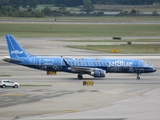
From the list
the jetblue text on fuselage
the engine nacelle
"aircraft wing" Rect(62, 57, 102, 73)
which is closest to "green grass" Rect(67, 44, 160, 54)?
the jetblue text on fuselage

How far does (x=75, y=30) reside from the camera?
553ft

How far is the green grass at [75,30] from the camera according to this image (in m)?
157

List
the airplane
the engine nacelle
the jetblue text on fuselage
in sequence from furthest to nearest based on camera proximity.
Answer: the jetblue text on fuselage
the airplane
the engine nacelle

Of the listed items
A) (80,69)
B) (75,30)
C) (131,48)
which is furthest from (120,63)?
(75,30)

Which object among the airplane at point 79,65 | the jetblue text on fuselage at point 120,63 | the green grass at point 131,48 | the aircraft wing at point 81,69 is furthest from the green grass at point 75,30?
the jetblue text on fuselage at point 120,63

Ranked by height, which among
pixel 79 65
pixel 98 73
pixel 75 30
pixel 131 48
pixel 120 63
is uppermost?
pixel 120 63

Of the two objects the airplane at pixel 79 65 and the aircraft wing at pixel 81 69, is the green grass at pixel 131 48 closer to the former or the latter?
the airplane at pixel 79 65

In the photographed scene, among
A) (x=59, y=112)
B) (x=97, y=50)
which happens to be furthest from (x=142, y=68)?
(x=97, y=50)

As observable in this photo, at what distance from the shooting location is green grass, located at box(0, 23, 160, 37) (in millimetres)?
156625

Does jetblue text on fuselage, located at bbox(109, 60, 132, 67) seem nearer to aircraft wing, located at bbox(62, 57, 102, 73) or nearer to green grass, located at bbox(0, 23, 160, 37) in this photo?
aircraft wing, located at bbox(62, 57, 102, 73)

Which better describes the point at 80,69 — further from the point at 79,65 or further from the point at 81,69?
the point at 79,65

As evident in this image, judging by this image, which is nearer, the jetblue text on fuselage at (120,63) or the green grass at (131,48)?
→ the jetblue text on fuselage at (120,63)

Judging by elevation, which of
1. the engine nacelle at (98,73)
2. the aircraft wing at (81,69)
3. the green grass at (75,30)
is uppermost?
the aircraft wing at (81,69)

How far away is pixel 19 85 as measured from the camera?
2835 inches
